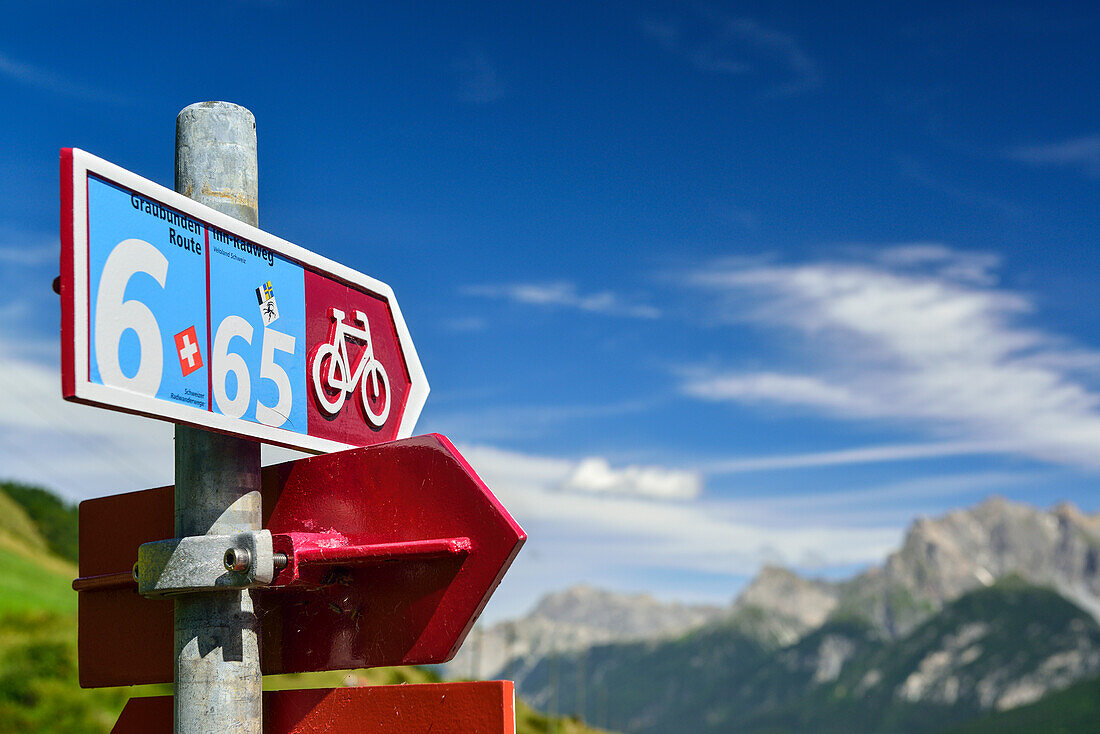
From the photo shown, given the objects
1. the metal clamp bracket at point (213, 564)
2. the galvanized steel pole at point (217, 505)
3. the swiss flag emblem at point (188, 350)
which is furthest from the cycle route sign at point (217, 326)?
the metal clamp bracket at point (213, 564)

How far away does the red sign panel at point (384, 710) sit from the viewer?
3.05 meters

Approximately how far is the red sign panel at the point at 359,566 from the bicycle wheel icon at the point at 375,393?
0.35m

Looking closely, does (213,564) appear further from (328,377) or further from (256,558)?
(328,377)

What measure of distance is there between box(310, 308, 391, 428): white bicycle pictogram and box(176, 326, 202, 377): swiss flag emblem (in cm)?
56

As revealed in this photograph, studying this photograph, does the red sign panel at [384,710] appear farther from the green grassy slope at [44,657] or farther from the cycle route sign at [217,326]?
the green grassy slope at [44,657]

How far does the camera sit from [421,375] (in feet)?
13.5

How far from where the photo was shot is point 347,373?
3762 mm

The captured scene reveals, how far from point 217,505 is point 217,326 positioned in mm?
544

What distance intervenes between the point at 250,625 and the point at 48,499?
57911 millimetres

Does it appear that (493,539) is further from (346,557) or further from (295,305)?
(295,305)

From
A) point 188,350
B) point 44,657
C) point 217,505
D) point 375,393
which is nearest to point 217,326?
point 188,350

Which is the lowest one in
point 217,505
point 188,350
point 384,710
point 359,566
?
point 384,710

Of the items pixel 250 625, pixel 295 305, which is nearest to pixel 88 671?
pixel 250 625

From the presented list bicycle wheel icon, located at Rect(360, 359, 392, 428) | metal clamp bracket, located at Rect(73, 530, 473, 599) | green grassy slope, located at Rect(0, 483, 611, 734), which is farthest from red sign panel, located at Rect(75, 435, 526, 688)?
green grassy slope, located at Rect(0, 483, 611, 734)
